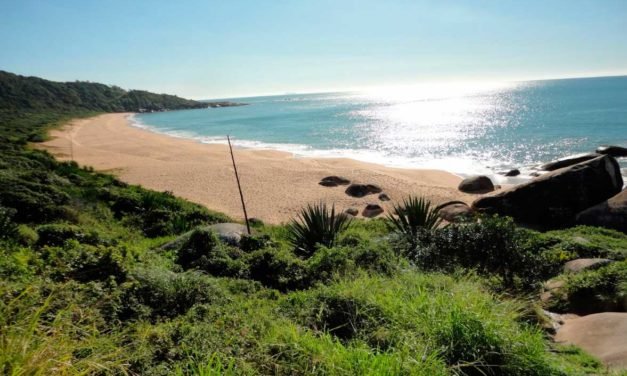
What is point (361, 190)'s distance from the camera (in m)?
21.3

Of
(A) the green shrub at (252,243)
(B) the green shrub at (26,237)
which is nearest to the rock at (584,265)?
(A) the green shrub at (252,243)

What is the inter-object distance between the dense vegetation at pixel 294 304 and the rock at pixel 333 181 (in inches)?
532

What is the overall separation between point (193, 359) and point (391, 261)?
3862mm

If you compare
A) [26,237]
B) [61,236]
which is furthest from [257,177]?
[26,237]

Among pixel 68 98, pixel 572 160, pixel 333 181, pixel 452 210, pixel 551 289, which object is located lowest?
pixel 333 181

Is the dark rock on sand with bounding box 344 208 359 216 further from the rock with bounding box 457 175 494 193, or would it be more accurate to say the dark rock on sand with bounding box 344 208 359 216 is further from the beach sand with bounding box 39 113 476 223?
the rock with bounding box 457 175 494 193

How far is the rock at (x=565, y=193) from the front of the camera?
1392 centimetres

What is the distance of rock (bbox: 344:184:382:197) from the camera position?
21.1 metres

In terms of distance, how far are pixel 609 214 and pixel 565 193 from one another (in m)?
1.78

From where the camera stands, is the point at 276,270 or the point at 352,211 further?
the point at 352,211

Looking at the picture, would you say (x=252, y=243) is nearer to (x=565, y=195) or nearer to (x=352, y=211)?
(x=352, y=211)

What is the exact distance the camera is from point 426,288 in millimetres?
4793

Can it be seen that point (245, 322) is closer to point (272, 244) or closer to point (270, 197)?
point (272, 244)

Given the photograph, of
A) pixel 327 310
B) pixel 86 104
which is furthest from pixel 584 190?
pixel 86 104
